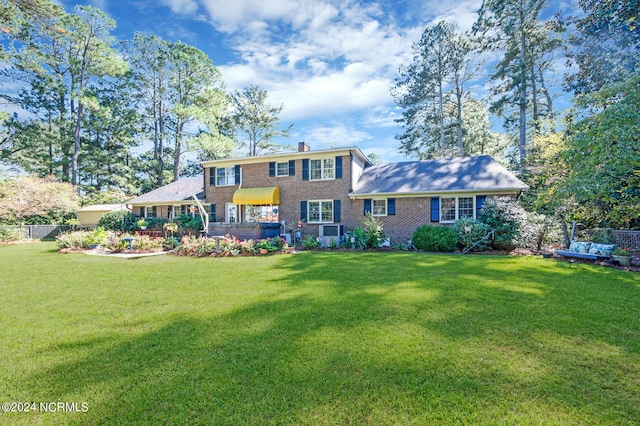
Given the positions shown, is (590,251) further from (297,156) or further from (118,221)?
(118,221)

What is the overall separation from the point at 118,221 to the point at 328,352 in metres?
27.0

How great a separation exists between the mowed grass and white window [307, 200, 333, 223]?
1169 cm

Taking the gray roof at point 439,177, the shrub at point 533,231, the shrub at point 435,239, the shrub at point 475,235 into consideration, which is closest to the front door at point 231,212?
the gray roof at point 439,177

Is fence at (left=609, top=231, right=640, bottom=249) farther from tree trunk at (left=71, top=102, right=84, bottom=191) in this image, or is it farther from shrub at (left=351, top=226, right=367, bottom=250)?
tree trunk at (left=71, top=102, right=84, bottom=191)

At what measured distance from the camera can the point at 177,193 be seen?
25.5 m

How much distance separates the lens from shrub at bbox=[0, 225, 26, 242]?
21688 millimetres

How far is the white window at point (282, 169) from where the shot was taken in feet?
66.2

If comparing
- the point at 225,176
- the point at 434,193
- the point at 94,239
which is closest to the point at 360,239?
the point at 434,193

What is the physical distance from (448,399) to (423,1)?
608 inches

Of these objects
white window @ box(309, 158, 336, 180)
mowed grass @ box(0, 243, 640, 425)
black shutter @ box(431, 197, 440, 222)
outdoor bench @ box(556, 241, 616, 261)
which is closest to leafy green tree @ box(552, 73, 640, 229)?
outdoor bench @ box(556, 241, 616, 261)

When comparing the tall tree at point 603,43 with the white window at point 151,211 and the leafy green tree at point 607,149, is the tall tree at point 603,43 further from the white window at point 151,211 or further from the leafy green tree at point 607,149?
the white window at point 151,211

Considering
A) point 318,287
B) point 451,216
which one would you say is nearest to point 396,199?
point 451,216

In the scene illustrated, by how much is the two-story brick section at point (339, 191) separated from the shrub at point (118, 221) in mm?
8014

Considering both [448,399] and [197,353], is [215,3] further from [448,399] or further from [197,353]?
[448,399]
